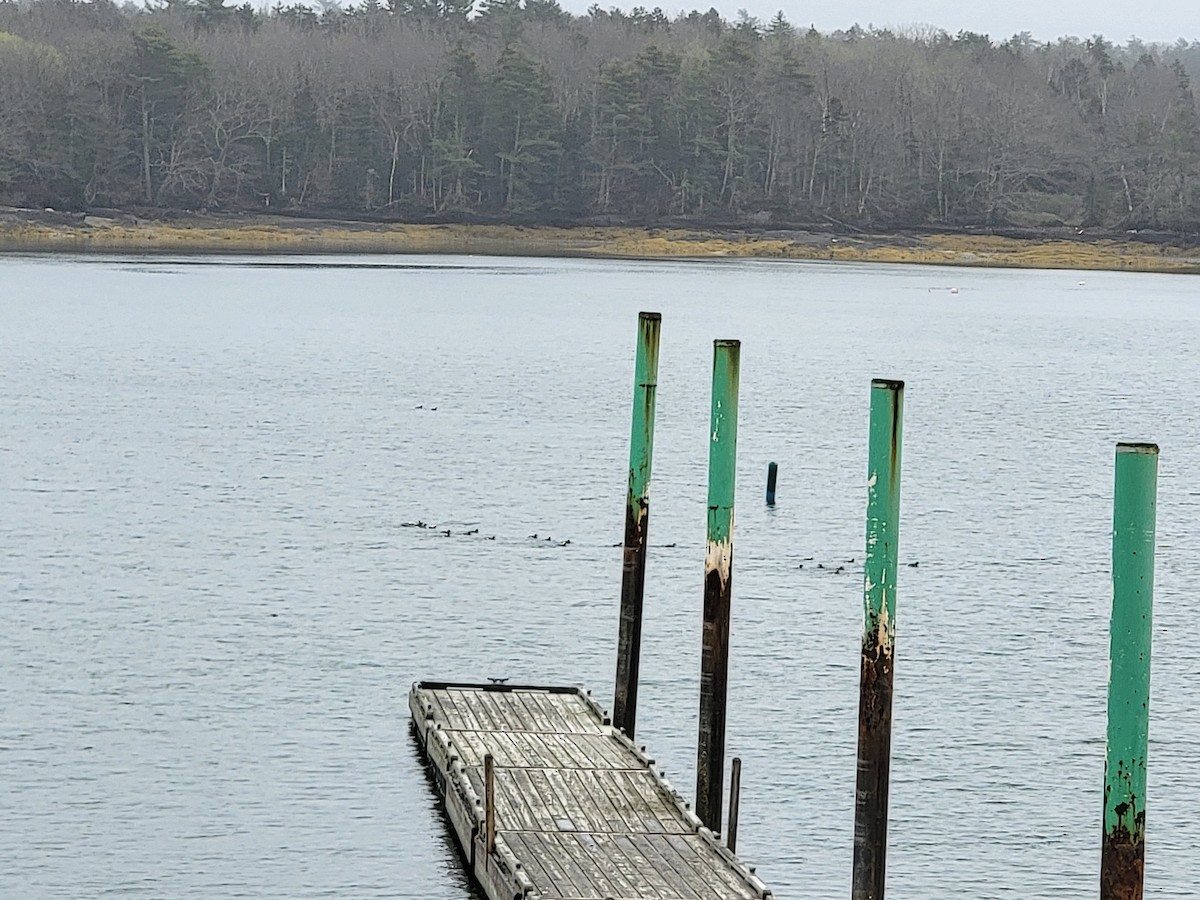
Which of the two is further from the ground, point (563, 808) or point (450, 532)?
point (450, 532)

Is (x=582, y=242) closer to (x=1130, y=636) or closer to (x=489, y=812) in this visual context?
(x=489, y=812)

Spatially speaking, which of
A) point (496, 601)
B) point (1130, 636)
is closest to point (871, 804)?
point (1130, 636)

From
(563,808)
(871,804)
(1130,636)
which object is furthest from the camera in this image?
(563,808)

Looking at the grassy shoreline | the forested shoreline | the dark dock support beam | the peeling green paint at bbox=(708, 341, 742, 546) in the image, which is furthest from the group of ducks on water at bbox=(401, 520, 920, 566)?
the forested shoreline

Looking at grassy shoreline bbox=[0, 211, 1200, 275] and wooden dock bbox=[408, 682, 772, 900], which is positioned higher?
grassy shoreline bbox=[0, 211, 1200, 275]

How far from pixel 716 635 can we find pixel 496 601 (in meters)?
12.3

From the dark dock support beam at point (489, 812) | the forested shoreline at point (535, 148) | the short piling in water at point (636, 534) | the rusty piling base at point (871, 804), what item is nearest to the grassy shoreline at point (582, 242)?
the forested shoreline at point (535, 148)

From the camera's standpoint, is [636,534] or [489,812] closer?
[489,812]

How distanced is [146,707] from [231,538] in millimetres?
12309

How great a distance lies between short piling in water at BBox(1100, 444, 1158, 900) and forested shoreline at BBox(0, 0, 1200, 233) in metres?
147

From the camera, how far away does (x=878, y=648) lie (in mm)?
17281

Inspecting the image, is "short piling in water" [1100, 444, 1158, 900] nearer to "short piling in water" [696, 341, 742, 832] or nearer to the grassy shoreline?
"short piling in water" [696, 341, 742, 832]

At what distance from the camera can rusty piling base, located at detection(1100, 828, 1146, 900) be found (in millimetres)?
14547

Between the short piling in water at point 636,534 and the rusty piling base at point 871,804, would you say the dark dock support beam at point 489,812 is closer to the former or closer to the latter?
the rusty piling base at point 871,804
